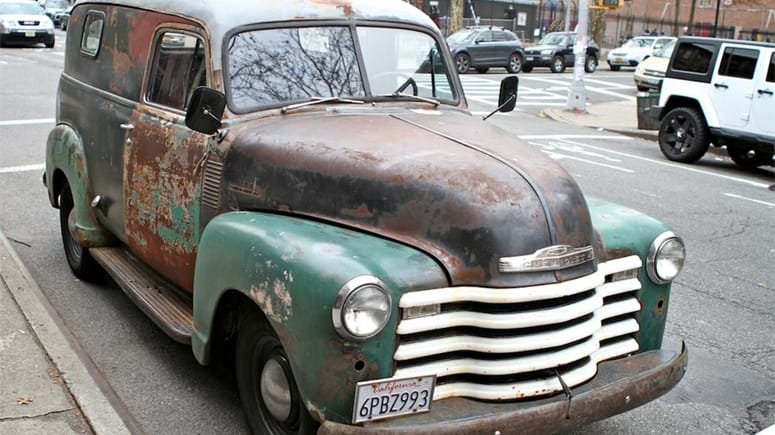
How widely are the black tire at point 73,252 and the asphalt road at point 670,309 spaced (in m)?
0.10

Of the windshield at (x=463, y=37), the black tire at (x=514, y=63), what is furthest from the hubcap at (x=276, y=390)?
the black tire at (x=514, y=63)

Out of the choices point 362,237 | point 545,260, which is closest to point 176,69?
point 362,237

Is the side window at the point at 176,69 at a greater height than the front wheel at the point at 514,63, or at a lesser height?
lesser

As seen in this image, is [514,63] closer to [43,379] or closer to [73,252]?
[73,252]

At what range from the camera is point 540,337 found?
132 inches

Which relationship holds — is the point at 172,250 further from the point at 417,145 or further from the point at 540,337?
the point at 540,337

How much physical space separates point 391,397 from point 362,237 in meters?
0.73

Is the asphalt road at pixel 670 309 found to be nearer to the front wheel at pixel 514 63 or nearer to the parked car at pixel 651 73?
the parked car at pixel 651 73

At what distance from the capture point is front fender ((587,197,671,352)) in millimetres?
3938

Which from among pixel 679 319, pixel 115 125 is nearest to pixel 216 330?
pixel 115 125

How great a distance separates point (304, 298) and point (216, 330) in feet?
3.04

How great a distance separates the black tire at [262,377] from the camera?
3.50 metres

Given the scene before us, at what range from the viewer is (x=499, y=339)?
130 inches

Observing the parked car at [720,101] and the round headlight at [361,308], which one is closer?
the round headlight at [361,308]
